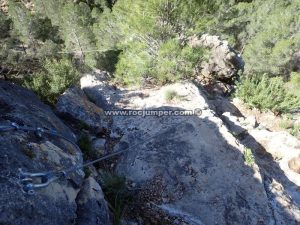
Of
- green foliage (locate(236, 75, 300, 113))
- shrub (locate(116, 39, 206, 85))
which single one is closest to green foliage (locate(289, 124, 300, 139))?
green foliage (locate(236, 75, 300, 113))

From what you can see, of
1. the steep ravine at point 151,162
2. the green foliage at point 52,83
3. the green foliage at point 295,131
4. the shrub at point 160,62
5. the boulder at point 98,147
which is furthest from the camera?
the green foliage at point 295,131

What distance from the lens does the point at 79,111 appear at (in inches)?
297

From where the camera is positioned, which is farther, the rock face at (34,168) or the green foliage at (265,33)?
the green foliage at (265,33)

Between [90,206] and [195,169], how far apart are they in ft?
10.1

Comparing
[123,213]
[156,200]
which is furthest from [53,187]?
[156,200]

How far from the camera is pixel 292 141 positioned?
9.83m

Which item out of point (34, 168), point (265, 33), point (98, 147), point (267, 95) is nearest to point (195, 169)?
point (98, 147)

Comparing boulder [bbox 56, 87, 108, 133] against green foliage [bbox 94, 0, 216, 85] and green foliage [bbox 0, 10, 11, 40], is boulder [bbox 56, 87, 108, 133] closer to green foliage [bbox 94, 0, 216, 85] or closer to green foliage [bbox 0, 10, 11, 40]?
green foliage [bbox 94, 0, 216, 85]

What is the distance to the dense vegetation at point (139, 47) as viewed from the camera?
29.5 ft

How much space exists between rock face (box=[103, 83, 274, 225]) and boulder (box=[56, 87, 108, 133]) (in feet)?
1.82

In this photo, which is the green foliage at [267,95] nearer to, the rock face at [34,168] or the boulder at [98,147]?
the boulder at [98,147]

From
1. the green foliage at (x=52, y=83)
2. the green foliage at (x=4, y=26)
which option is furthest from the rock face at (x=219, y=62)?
the green foliage at (x=4, y=26)

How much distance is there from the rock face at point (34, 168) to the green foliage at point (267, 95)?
347 inches

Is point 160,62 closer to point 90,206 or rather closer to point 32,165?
point 90,206
